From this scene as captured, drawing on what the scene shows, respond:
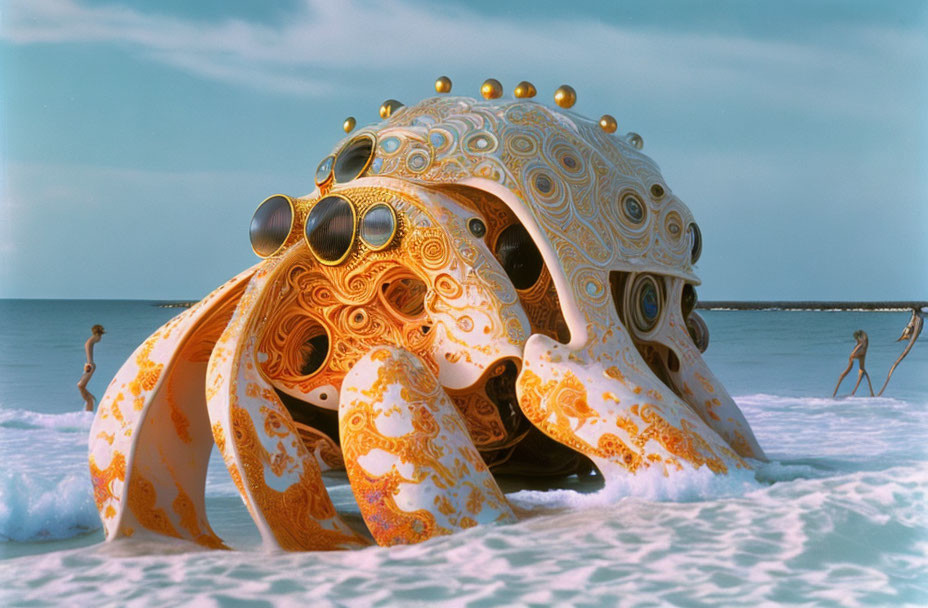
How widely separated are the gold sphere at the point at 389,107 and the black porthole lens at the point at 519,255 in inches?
56.3

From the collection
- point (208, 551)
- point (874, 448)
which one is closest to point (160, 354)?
point (208, 551)

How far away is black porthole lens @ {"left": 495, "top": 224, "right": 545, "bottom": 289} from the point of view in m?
6.58

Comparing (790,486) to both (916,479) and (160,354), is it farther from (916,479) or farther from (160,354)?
(160,354)

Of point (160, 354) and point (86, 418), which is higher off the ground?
point (160, 354)

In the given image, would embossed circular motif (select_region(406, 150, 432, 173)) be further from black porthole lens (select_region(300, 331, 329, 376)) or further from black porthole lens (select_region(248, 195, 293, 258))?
black porthole lens (select_region(300, 331, 329, 376))

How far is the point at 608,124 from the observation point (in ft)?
24.3

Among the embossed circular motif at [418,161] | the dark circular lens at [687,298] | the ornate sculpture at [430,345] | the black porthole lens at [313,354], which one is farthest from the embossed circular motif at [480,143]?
the dark circular lens at [687,298]

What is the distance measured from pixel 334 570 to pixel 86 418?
1106 centimetres

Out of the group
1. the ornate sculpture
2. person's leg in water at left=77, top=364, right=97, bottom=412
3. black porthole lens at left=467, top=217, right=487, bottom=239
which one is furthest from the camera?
person's leg in water at left=77, top=364, right=97, bottom=412

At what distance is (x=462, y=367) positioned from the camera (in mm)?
5879

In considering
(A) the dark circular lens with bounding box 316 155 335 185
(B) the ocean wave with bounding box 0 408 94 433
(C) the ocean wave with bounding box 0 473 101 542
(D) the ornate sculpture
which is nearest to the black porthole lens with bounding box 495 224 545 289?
(D) the ornate sculpture

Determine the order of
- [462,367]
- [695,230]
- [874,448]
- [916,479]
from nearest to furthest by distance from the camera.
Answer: [916,479] → [462,367] → [695,230] → [874,448]

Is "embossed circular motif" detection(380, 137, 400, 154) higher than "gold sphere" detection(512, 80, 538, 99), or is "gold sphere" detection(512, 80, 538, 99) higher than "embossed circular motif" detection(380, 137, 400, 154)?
"gold sphere" detection(512, 80, 538, 99)

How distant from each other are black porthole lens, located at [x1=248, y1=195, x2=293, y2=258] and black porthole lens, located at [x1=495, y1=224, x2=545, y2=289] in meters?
1.44
